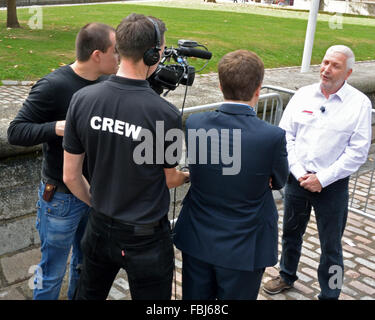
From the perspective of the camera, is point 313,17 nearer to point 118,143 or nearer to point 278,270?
point 278,270

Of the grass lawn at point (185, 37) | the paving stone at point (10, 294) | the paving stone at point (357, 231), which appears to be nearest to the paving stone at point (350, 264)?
the paving stone at point (357, 231)

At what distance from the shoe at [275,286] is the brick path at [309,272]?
1.8 inches

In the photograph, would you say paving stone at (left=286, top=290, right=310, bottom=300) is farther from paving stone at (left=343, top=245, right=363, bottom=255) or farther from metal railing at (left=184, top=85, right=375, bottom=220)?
metal railing at (left=184, top=85, right=375, bottom=220)

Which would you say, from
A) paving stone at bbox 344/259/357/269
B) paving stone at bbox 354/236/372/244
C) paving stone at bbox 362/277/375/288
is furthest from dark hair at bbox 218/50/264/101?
paving stone at bbox 354/236/372/244

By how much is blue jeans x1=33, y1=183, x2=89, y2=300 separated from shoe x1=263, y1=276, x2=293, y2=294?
75.0 inches

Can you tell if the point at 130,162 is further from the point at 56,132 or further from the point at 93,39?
the point at 93,39

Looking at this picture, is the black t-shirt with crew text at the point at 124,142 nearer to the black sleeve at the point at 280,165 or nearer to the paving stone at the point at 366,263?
the black sleeve at the point at 280,165

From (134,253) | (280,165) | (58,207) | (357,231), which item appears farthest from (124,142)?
(357,231)

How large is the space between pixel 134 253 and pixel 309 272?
270 centimetres

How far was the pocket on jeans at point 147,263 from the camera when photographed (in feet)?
8.23

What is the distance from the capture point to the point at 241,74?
98.3 inches

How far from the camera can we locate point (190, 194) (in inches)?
110

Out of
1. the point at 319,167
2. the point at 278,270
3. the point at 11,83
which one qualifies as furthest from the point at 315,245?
the point at 11,83
